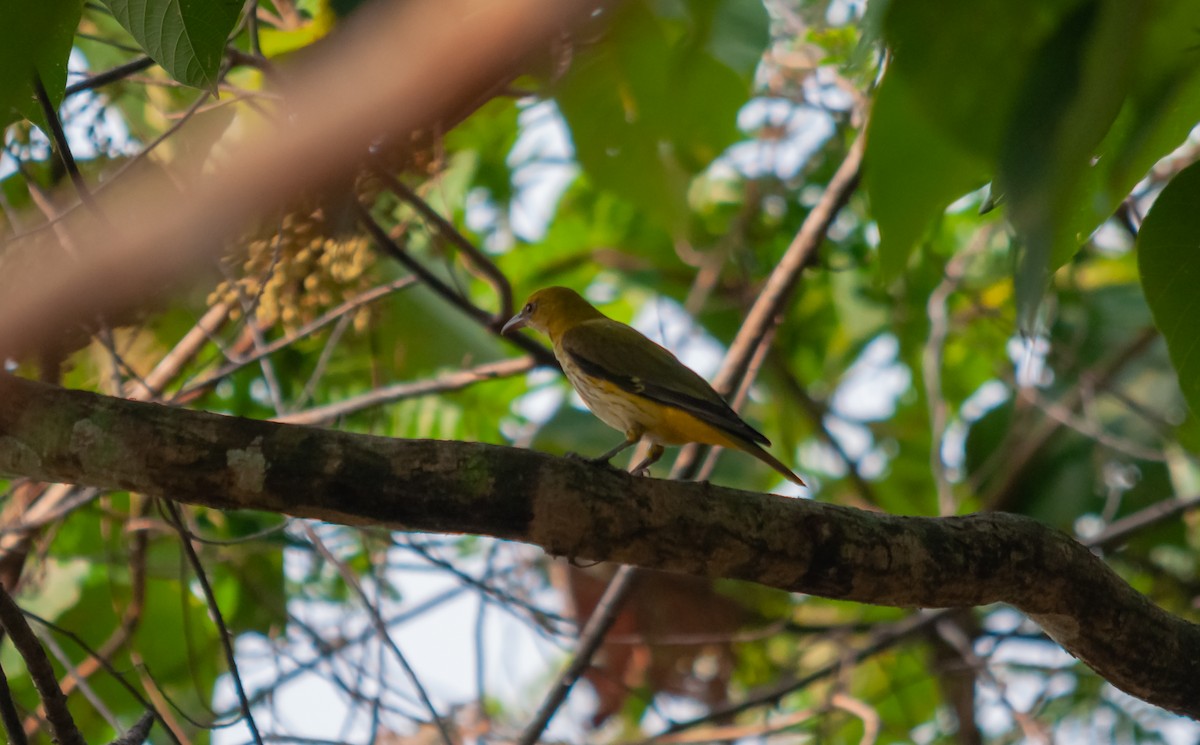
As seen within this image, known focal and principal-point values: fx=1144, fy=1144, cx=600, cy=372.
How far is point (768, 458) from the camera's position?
3721 mm

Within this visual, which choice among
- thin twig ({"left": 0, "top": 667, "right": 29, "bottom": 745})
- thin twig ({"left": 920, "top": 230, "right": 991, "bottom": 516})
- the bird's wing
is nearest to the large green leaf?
the bird's wing

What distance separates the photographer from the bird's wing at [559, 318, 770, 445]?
380 centimetres

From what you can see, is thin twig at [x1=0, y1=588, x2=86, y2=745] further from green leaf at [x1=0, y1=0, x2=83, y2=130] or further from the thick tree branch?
green leaf at [x1=0, y1=0, x2=83, y2=130]

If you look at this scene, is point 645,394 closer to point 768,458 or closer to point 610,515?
point 768,458

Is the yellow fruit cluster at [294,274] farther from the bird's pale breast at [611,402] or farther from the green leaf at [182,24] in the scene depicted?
the green leaf at [182,24]

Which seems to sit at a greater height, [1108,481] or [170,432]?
[1108,481]

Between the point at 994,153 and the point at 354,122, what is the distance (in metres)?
0.42

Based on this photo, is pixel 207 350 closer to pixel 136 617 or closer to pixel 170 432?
pixel 136 617

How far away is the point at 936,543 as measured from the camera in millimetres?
2822

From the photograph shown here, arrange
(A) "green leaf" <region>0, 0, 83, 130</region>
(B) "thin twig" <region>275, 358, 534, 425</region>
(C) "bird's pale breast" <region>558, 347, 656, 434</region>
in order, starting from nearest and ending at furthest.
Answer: (A) "green leaf" <region>0, 0, 83, 130</region> → (C) "bird's pale breast" <region>558, 347, 656, 434</region> → (B) "thin twig" <region>275, 358, 534, 425</region>

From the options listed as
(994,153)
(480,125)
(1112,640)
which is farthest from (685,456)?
(994,153)

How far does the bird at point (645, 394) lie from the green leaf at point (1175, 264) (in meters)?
2.24

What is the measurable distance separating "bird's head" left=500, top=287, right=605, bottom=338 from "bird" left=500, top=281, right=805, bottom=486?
362 mm

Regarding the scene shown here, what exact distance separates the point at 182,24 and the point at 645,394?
2866 mm
